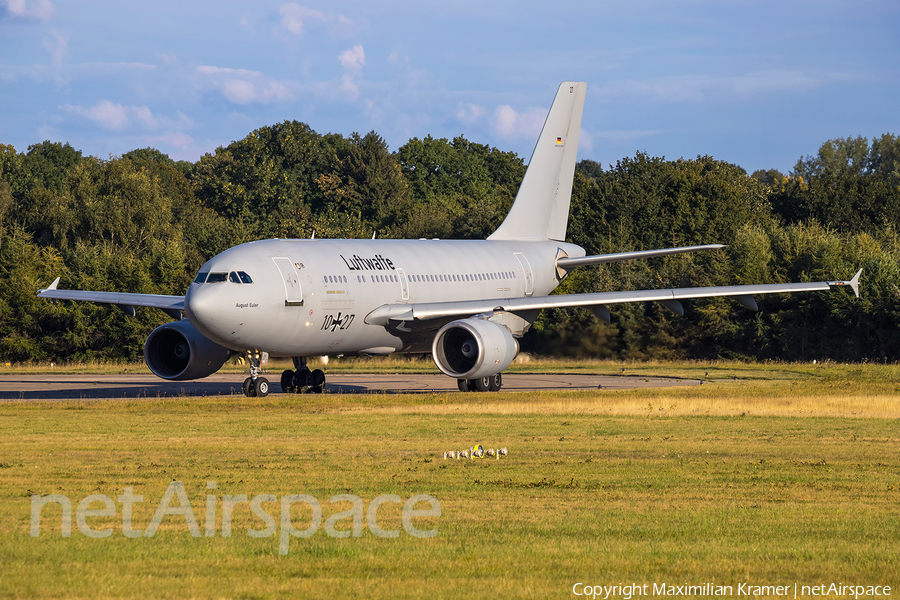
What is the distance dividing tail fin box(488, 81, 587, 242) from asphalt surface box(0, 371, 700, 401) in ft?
17.8

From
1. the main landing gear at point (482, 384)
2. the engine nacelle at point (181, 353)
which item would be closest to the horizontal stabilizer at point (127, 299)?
the engine nacelle at point (181, 353)

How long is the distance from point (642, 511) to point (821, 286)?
2266 cm

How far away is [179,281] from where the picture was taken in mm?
56188

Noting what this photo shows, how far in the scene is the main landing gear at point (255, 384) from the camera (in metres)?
28.2

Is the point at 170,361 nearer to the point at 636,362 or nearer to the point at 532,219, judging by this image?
the point at 532,219

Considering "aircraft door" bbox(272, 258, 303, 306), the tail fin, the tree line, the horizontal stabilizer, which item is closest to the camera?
"aircraft door" bbox(272, 258, 303, 306)

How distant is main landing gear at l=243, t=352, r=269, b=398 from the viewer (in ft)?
92.4

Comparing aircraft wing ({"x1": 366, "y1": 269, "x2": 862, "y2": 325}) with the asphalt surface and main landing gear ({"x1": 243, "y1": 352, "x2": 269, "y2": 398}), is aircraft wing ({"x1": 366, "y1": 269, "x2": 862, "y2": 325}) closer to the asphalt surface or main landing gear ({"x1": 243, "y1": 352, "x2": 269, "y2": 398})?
the asphalt surface

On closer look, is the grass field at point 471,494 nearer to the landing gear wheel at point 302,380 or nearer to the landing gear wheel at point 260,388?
the landing gear wheel at point 260,388

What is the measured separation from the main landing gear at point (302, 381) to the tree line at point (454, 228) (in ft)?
34.5

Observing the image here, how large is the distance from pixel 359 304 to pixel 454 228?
42.2m

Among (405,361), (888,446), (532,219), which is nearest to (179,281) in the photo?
(405,361)

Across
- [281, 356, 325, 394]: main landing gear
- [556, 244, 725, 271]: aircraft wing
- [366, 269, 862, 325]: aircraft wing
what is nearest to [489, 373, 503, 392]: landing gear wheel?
[366, 269, 862, 325]: aircraft wing

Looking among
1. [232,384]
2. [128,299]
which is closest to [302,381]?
[128,299]
